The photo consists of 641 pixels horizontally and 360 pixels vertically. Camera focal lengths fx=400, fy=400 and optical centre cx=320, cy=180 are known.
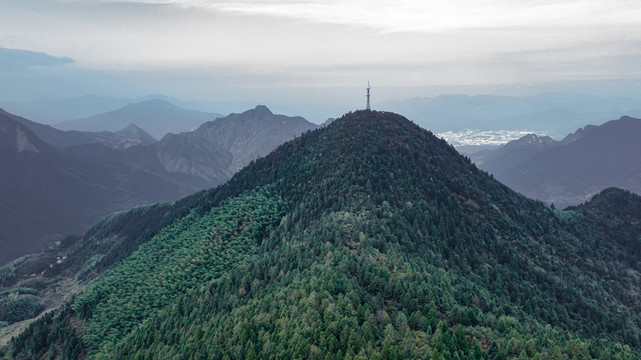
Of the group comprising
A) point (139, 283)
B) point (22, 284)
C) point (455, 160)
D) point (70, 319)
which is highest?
point (455, 160)

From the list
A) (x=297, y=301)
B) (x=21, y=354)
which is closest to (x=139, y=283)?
(x=21, y=354)

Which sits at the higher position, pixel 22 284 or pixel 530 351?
pixel 530 351

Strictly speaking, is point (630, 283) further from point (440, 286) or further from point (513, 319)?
point (440, 286)

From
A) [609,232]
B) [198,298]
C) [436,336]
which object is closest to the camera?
[436,336]

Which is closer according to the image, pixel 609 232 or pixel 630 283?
pixel 630 283

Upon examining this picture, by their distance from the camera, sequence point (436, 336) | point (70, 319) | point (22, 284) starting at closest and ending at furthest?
point (436, 336), point (70, 319), point (22, 284)

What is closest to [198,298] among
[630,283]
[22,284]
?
[630,283]
